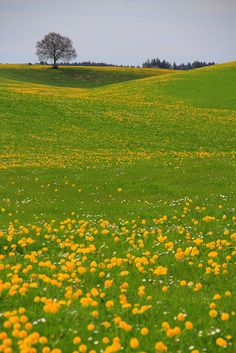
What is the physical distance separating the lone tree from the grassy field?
92718mm

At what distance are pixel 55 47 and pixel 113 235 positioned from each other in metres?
129

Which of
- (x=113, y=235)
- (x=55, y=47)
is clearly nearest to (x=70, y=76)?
(x=55, y=47)

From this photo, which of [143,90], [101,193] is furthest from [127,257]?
[143,90]

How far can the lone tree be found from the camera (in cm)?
12950

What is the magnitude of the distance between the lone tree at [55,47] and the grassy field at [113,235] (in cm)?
9272

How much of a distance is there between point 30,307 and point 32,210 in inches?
336

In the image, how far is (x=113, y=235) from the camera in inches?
421

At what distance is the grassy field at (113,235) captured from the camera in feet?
18.7

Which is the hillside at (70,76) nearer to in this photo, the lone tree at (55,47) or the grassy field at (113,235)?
the lone tree at (55,47)

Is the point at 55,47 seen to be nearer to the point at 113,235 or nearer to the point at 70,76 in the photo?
the point at 70,76

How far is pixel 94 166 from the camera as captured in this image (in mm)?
24266

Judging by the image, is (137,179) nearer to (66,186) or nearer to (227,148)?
(66,186)

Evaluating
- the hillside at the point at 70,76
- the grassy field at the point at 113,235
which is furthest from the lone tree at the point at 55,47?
the grassy field at the point at 113,235

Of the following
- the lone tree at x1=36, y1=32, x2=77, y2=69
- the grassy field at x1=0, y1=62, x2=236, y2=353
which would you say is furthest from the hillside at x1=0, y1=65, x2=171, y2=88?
the grassy field at x1=0, y1=62, x2=236, y2=353
